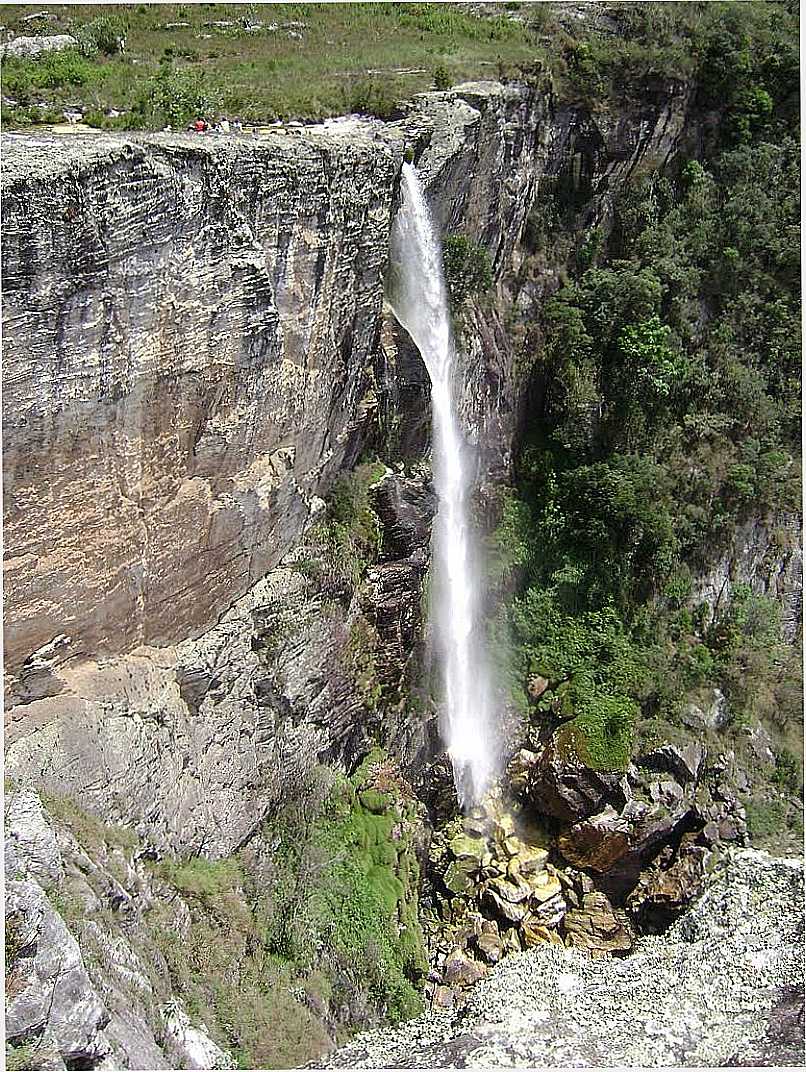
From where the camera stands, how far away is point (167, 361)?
372 inches

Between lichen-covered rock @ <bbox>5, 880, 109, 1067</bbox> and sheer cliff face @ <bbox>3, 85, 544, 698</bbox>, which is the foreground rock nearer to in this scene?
lichen-covered rock @ <bbox>5, 880, 109, 1067</bbox>

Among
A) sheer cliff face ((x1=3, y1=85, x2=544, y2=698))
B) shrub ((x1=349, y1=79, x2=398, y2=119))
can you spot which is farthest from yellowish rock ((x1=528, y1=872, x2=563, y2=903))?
shrub ((x1=349, y1=79, x2=398, y2=119))

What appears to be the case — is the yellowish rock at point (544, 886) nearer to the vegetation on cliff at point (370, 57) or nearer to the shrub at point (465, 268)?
the shrub at point (465, 268)

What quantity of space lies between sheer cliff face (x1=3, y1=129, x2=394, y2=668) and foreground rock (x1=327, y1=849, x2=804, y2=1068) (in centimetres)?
647

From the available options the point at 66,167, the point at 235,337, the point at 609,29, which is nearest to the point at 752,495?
the point at 609,29

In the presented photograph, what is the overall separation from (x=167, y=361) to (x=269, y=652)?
4296mm

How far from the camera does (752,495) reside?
17.9m

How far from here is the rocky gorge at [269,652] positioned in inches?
324

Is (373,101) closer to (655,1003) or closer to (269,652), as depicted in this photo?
(269,652)

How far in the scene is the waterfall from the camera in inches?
569

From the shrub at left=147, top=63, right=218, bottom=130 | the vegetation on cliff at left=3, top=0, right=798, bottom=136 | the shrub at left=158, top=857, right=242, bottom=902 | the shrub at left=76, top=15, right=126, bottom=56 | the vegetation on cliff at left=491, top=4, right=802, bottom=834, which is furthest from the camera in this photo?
the vegetation on cliff at left=491, top=4, right=802, bottom=834

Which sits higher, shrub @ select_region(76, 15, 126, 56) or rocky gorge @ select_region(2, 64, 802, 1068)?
shrub @ select_region(76, 15, 126, 56)

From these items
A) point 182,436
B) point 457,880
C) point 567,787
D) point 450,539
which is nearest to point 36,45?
point 182,436

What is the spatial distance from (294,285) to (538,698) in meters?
9.71
